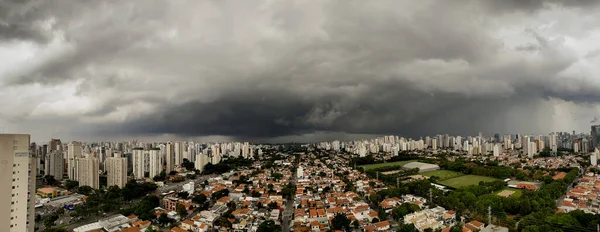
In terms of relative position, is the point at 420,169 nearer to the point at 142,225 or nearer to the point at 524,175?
the point at 524,175

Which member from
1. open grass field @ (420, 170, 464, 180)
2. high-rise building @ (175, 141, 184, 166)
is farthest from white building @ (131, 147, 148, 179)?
open grass field @ (420, 170, 464, 180)

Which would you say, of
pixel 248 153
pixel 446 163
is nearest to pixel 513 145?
pixel 446 163

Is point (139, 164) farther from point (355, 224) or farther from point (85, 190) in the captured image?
point (355, 224)

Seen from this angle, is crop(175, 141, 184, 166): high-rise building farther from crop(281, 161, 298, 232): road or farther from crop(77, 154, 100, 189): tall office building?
crop(281, 161, 298, 232): road

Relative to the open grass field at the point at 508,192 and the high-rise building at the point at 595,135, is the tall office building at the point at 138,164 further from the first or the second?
the high-rise building at the point at 595,135

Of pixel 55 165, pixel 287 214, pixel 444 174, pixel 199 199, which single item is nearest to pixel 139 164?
pixel 55 165

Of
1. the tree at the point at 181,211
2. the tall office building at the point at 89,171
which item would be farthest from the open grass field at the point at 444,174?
the tall office building at the point at 89,171
